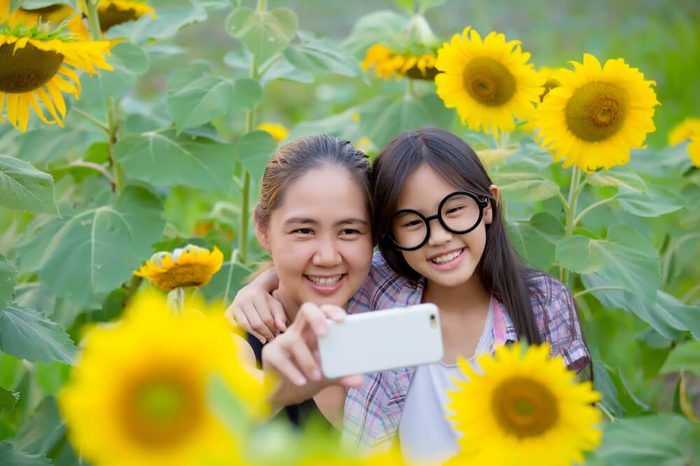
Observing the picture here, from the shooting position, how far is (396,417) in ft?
4.39

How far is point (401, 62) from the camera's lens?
1842 millimetres

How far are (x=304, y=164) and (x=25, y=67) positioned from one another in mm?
422

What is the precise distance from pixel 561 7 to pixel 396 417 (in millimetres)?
4491

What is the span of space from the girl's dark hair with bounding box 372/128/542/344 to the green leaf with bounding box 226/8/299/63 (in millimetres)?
471

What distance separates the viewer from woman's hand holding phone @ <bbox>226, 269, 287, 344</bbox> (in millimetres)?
1334

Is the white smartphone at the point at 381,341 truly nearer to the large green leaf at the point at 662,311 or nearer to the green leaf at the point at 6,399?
the green leaf at the point at 6,399

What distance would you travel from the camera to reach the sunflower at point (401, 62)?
1.82 meters

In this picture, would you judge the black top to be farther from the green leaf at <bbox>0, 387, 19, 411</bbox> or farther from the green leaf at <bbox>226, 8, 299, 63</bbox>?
the green leaf at <bbox>226, 8, 299, 63</bbox>

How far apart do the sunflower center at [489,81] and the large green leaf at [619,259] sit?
0.26 metres

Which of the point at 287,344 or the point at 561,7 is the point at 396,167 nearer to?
the point at 287,344

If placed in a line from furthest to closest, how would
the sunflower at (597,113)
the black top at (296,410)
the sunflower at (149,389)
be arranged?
the sunflower at (597,113) < the black top at (296,410) < the sunflower at (149,389)

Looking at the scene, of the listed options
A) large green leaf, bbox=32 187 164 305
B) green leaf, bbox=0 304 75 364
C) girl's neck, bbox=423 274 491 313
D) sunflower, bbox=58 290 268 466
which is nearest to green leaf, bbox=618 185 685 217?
girl's neck, bbox=423 274 491 313

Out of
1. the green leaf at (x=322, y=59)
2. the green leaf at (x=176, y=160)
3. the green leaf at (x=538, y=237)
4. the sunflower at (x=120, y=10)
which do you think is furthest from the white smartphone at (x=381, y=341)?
the sunflower at (x=120, y=10)

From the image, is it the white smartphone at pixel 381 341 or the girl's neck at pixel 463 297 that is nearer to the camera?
the white smartphone at pixel 381 341
